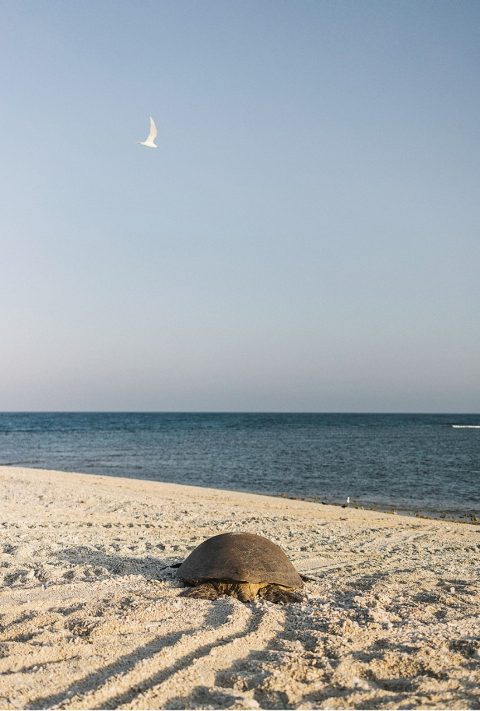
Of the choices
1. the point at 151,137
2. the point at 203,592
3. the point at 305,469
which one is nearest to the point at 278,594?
the point at 203,592

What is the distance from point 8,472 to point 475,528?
15.5 metres

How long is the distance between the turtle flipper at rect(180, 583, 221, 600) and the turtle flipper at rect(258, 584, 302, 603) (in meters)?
0.49

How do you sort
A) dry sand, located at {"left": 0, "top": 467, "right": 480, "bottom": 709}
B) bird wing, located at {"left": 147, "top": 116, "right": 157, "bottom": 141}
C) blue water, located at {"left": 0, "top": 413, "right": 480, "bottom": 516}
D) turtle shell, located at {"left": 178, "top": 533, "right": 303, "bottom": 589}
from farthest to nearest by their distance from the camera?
blue water, located at {"left": 0, "top": 413, "right": 480, "bottom": 516}, bird wing, located at {"left": 147, "top": 116, "right": 157, "bottom": 141}, turtle shell, located at {"left": 178, "top": 533, "right": 303, "bottom": 589}, dry sand, located at {"left": 0, "top": 467, "right": 480, "bottom": 709}

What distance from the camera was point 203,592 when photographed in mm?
6449

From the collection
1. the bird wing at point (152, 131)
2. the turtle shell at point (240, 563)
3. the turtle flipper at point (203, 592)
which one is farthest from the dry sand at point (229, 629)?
the bird wing at point (152, 131)

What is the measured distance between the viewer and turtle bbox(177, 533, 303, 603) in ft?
21.2

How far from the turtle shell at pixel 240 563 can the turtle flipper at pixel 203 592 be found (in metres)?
0.09

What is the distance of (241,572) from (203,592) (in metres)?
0.45

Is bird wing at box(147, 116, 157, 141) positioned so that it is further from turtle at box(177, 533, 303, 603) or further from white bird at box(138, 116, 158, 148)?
turtle at box(177, 533, 303, 603)

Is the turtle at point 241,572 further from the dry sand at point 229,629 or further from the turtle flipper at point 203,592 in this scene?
the dry sand at point 229,629

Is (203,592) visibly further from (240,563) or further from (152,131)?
(152,131)

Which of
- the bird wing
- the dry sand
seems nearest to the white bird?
the bird wing

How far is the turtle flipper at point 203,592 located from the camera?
6375 millimetres

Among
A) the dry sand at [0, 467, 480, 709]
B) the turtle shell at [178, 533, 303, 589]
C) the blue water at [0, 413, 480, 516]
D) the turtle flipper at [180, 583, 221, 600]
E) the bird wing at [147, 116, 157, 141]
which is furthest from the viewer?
the blue water at [0, 413, 480, 516]
